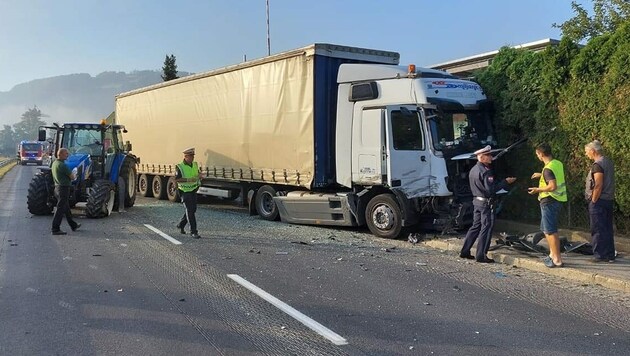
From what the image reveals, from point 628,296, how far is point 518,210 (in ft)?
16.1

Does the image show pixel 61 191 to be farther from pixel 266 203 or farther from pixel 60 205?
pixel 266 203

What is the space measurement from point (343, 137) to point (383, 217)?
74.0 inches

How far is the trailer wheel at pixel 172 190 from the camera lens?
58.2ft

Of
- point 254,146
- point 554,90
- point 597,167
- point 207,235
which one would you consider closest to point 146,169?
point 254,146

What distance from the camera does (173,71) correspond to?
36.0m

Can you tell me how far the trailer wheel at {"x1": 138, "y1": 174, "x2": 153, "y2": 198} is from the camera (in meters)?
19.6

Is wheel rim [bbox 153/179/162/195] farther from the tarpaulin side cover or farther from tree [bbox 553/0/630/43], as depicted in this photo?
tree [bbox 553/0/630/43]

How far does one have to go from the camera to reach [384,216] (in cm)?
1055

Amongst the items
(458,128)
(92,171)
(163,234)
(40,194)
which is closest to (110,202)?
(92,171)

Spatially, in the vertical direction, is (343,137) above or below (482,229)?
above

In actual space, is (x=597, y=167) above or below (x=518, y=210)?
above

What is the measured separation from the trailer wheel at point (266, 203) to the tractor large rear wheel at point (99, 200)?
362 centimetres

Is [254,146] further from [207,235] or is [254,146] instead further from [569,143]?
[569,143]

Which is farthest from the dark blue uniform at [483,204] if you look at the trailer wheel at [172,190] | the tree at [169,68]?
the tree at [169,68]
